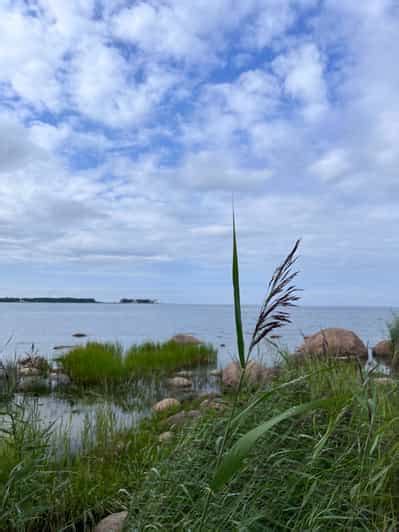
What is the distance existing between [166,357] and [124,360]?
155cm

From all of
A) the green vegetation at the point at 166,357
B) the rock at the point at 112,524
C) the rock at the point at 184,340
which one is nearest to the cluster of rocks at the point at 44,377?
the green vegetation at the point at 166,357

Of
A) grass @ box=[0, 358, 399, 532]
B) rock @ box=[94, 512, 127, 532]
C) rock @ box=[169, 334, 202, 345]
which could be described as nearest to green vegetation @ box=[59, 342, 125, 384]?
rock @ box=[169, 334, 202, 345]

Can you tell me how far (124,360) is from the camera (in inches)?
506

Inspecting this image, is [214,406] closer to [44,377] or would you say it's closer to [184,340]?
[44,377]

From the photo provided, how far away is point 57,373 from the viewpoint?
11664 millimetres

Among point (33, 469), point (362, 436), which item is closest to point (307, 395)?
point (362, 436)

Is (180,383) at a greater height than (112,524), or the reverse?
(112,524)

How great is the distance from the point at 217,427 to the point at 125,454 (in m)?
1.97

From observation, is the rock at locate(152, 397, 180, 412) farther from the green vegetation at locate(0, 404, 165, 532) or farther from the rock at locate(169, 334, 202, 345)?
the rock at locate(169, 334, 202, 345)

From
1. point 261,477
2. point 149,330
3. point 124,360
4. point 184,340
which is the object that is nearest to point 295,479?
point 261,477

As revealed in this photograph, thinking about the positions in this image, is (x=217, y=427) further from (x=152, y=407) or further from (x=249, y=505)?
(x=152, y=407)

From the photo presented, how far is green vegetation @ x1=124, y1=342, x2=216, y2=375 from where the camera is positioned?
12.5m

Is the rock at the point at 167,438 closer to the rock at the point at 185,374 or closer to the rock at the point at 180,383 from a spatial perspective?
the rock at the point at 180,383

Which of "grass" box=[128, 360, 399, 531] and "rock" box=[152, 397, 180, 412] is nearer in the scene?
"grass" box=[128, 360, 399, 531]
